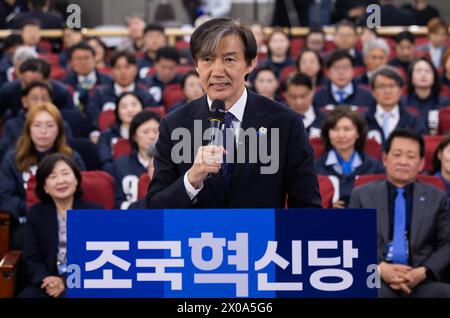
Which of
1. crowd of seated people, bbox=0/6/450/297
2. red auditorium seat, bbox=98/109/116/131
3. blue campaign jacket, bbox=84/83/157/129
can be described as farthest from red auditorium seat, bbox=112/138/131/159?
blue campaign jacket, bbox=84/83/157/129

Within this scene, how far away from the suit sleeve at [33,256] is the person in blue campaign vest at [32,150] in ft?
2.28

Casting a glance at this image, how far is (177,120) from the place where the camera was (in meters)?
2.61

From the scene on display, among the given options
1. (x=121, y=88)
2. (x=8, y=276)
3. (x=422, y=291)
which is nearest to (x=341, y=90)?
(x=121, y=88)

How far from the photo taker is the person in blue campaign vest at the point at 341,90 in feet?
23.6

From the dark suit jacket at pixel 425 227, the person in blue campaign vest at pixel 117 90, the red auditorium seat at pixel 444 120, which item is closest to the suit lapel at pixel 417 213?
the dark suit jacket at pixel 425 227

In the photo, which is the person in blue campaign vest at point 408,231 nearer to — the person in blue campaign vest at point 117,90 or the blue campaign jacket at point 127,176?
the blue campaign jacket at point 127,176

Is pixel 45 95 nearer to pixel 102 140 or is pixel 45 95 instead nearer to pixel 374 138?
pixel 102 140

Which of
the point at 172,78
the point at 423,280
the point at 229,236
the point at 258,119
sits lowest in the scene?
the point at 423,280

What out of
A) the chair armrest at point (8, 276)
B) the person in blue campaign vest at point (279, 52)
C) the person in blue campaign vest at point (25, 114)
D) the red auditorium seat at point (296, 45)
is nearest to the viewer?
the chair armrest at point (8, 276)

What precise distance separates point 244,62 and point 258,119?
185mm

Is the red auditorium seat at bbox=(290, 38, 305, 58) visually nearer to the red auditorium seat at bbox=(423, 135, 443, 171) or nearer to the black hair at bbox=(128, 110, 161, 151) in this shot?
the red auditorium seat at bbox=(423, 135, 443, 171)

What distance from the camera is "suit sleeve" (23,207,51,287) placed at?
4453 mm

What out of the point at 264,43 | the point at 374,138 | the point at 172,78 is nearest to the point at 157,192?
the point at 374,138

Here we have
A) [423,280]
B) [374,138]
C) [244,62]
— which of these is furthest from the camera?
[374,138]
